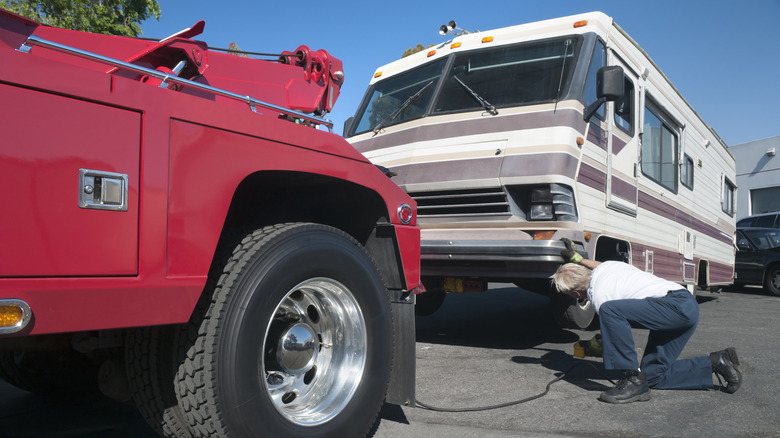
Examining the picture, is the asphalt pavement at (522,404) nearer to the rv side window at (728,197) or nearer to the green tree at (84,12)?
the rv side window at (728,197)

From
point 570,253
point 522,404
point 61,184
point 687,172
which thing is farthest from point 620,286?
point 687,172

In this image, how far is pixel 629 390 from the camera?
3906mm

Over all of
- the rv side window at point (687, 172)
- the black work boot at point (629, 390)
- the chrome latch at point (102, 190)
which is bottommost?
the black work boot at point (629, 390)

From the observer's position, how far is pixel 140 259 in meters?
1.91

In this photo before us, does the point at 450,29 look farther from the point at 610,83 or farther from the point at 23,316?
the point at 23,316

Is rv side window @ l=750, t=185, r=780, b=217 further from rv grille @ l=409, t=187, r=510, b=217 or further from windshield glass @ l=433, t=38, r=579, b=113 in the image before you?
rv grille @ l=409, t=187, r=510, b=217

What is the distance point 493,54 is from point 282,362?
4.17 metres

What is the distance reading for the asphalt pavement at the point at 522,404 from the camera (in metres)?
3.27

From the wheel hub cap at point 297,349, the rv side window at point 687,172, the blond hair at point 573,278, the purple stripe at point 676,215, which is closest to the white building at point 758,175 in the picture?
the purple stripe at point 676,215

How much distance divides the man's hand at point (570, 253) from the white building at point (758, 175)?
28.5 metres

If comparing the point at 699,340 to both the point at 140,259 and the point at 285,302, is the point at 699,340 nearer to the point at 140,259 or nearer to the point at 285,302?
the point at 285,302

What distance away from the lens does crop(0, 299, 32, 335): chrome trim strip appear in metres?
1.61

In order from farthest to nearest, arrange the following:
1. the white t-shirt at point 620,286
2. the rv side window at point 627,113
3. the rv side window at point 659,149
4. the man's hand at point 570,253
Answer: the rv side window at point 659,149, the rv side window at point 627,113, the man's hand at point 570,253, the white t-shirt at point 620,286

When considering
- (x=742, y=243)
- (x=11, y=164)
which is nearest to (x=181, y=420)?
(x=11, y=164)
